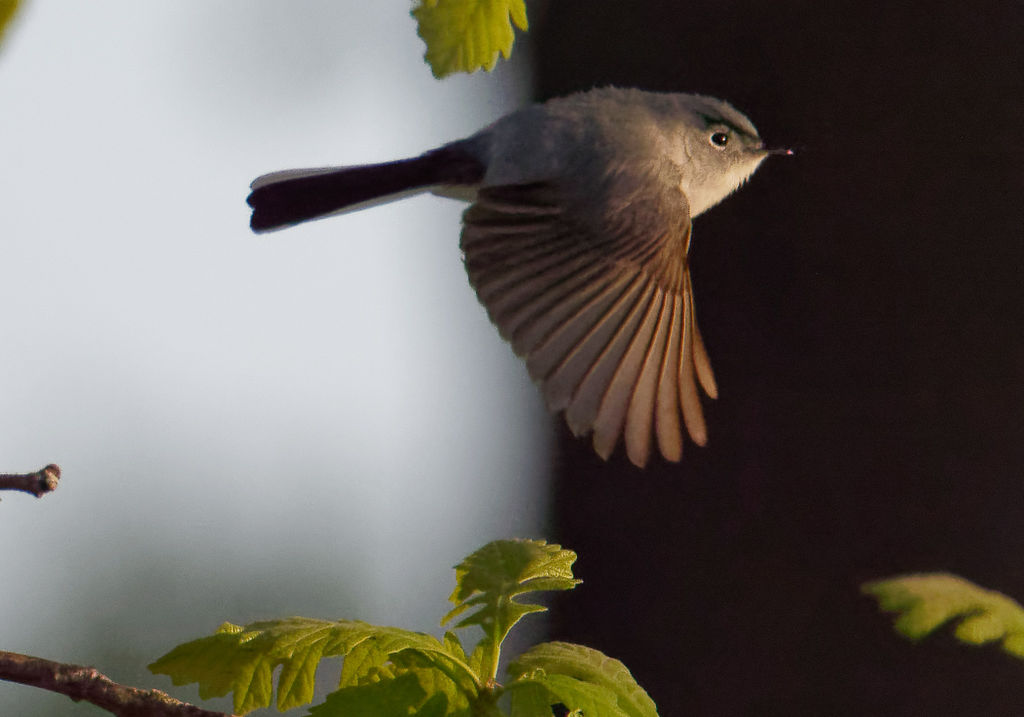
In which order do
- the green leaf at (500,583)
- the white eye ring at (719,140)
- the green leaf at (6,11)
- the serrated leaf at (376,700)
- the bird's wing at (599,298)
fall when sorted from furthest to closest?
1. the white eye ring at (719,140)
2. the bird's wing at (599,298)
3. the green leaf at (500,583)
4. the serrated leaf at (376,700)
5. the green leaf at (6,11)

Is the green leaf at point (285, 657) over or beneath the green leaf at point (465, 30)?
beneath

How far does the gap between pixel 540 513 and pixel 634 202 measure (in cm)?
194

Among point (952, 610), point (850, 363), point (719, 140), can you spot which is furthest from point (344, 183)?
point (850, 363)

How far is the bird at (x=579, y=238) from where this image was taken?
1.60 m

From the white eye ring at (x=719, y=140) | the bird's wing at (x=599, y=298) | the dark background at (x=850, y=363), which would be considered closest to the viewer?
the bird's wing at (x=599, y=298)

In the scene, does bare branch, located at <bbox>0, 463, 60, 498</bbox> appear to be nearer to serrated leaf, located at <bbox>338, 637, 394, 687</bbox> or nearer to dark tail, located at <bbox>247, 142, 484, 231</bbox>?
serrated leaf, located at <bbox>338, 637, 394, 687</bbox>

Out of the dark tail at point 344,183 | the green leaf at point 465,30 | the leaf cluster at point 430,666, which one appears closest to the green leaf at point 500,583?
the leaf cluster at point 430,666

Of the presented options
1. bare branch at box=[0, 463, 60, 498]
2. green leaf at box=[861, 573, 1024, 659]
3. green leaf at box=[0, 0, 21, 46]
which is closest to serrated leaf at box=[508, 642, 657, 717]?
green leaf at box=[861, 573, 1024, 659]

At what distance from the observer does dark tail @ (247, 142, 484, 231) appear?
161 cm

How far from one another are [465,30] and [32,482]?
1.47 feet

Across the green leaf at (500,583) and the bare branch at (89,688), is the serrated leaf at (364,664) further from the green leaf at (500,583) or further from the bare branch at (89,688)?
the bare branch at (89,688)

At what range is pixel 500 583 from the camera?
0.92 meters

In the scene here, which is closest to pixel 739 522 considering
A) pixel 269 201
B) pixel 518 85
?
pixel 518 85

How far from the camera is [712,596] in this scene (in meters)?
3.03
